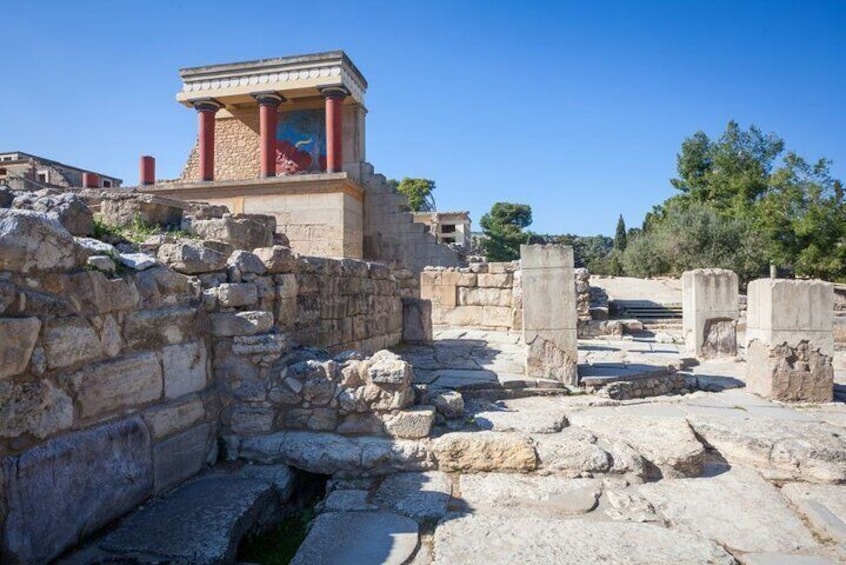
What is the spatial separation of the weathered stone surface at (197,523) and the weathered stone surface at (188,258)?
1.50 meters

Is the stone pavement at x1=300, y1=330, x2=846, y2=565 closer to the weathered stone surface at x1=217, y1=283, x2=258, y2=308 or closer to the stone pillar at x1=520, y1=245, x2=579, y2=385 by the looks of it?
the stone pillar at x1=520, y1=245, x2=579, y2=385

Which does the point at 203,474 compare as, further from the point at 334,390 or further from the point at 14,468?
the point at 14,468

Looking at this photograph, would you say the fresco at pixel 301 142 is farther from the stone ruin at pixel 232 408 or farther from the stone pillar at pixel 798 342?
the stone pillar at pixel 798 342

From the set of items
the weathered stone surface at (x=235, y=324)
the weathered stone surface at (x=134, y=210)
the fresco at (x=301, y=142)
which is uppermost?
the fresco at (x=301, y=142)

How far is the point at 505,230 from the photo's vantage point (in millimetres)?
40219

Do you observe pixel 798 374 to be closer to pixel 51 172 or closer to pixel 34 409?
pixel 34 409

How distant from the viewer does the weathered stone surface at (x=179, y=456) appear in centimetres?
334

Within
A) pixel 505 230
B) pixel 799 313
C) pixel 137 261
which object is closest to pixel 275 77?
pixel 137 261

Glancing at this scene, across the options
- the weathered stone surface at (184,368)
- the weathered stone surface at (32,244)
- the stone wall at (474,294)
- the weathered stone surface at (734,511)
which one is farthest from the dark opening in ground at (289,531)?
the stone wall at (474,294)

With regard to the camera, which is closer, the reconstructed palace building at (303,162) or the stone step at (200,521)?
the stone step at (200,521)

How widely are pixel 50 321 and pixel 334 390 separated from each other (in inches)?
71.9

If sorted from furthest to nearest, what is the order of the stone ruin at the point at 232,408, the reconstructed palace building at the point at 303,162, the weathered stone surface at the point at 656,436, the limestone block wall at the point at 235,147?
the limestone block wall at the point at 235,147, the reconstructed palace building at the point at 303,162, the weathered stone surface at the point at 656,436, the stone ruin at the point at 232,408

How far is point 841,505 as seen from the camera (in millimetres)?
3418

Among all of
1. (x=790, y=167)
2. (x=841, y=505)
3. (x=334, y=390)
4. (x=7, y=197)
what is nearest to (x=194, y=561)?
(x=334, y=390)
